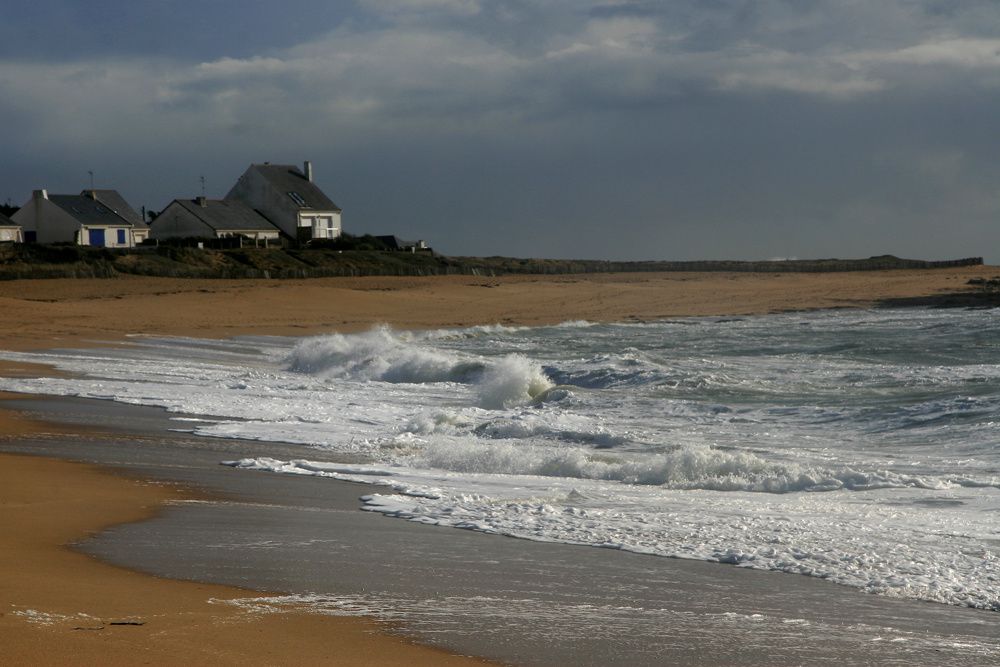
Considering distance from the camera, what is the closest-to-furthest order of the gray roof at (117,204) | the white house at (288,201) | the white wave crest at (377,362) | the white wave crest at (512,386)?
the white wave crest at (512,386), the white wave crest at (377,362), the gray roof at (117,204), the white house at (288,201)

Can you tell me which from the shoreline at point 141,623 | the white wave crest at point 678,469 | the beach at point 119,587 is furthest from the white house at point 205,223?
the shoreline at point 141,623

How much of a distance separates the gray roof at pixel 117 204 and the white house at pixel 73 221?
33cm

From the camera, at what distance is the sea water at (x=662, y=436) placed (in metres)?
7.88

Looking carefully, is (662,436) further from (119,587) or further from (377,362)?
(377,362)

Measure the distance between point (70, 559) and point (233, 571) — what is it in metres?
0.87

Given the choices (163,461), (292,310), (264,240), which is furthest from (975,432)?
(264,240)

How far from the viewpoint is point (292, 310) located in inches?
1599

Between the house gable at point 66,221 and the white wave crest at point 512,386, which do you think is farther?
the house gable at point 66,221

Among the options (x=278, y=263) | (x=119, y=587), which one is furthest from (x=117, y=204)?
(x=119, y=587)

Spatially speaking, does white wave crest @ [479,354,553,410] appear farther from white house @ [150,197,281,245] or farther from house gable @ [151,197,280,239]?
house gable @ [151,197,280,239]

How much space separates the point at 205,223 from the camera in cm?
6531

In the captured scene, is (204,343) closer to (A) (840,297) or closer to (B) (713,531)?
(B) (713,531)

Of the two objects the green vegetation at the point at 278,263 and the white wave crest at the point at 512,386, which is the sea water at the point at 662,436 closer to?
the white wave crest at the point at 512,386

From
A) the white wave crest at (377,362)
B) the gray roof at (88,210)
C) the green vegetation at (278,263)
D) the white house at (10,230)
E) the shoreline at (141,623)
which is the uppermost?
the gray roof at (88,210)
